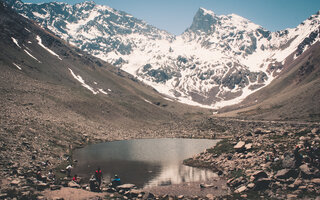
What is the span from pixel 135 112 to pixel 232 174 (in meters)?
132

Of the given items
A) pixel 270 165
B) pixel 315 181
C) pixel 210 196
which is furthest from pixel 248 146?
pixel 315 181

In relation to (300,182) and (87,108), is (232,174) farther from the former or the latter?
(87,108)

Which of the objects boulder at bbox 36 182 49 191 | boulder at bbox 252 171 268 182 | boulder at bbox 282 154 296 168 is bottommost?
boulder at bbox 36 182 49 191

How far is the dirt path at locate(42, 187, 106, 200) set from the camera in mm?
28953

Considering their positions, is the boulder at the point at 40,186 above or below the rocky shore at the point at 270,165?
below

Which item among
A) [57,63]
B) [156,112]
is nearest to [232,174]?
[156,112]

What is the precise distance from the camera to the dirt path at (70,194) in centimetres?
2895

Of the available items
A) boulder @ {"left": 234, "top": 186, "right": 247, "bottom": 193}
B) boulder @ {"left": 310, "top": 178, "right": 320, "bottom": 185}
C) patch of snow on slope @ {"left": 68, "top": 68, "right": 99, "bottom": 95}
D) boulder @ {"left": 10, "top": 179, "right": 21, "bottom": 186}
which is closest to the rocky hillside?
patch of snow on slope @ {"left": 68, "top": 68, "right": 99, "bottom": 95}

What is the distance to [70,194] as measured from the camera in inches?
1187

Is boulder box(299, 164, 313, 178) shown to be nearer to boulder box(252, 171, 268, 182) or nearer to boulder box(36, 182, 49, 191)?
boulder box(252, 171, 268, 182)

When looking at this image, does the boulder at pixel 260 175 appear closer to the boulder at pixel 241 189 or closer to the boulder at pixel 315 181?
the boulder at pixel 241 189

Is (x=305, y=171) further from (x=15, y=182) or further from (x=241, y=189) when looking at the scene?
(x=15, y=182)

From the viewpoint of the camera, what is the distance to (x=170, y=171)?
4959 centimetres

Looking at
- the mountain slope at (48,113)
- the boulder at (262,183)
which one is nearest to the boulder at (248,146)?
the boulder at (262,183)
